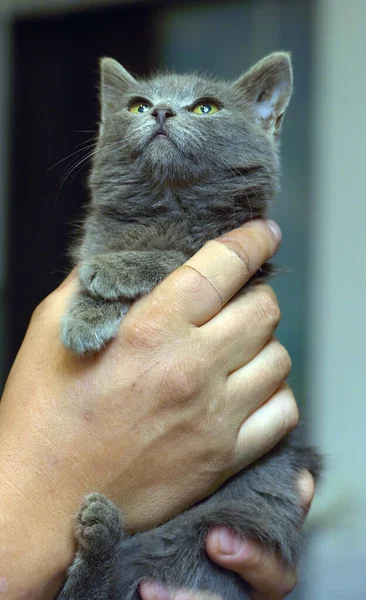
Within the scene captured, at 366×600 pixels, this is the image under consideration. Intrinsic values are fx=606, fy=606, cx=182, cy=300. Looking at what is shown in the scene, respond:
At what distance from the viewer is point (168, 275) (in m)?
1.16

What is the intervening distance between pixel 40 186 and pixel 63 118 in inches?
8.5

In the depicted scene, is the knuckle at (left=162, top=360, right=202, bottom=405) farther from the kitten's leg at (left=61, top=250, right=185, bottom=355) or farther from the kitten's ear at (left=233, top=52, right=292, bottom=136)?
the kitten's ear at (left=233, top=52, right=292, bottom=136)

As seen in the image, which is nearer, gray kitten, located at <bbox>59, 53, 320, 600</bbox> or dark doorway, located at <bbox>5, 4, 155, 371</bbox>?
gray kitten, located at <bbox>59, 53, 320, 600</bbox>

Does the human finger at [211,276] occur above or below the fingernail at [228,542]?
above

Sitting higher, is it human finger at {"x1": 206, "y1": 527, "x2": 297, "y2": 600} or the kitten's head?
the kitten's head

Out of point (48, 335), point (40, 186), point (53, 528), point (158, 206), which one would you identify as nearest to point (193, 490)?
point (53, 528)

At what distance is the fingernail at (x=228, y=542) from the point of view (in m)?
1.09

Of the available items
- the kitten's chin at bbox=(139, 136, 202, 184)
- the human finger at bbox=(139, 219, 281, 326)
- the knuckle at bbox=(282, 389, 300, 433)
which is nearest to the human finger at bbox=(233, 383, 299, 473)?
the knuckle at bbox=(282, 389, 300, 433)

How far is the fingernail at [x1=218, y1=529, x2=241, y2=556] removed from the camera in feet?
3.58

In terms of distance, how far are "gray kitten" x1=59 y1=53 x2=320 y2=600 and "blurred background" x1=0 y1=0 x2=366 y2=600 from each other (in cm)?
26

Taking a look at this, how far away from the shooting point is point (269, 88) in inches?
58.5

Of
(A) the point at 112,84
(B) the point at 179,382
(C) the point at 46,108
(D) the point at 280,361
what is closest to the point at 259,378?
(D) the point at 280,361

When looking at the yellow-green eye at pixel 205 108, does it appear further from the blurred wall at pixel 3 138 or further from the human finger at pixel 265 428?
the blurred wall at pixel 3 138

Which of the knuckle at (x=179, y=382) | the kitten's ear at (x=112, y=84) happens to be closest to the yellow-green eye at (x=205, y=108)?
the kitten's ear at (x=112, y=84)
